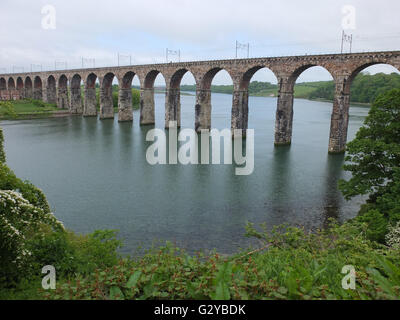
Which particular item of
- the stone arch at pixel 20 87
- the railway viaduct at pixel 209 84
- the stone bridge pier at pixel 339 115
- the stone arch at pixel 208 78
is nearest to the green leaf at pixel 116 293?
the railway viaduct at pixel 209 84

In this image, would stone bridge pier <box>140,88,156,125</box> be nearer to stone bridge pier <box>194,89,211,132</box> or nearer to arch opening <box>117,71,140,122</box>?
arch opening <box>117,71,140,122</box>

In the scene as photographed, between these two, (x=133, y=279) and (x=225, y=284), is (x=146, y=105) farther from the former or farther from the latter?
(x=225, y=284)

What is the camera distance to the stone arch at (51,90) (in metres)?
90.0

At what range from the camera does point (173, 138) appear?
47781 millimetres

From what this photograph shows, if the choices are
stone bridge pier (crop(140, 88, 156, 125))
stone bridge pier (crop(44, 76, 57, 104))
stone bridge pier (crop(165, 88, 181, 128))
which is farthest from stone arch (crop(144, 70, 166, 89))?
stone bridge pier (crop(44, 76, 57, 104))

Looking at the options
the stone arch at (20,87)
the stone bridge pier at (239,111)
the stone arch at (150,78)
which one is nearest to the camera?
the stone bridge pier at (239,111)

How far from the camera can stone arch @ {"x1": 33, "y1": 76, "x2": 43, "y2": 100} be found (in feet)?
314

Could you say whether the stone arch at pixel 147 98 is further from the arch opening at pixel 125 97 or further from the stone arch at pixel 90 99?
the stone arch at pixel 90 99

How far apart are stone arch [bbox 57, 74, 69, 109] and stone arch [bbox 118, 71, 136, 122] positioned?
26.6 metres

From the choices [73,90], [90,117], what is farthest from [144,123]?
[73,90]

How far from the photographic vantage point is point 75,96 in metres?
81.6

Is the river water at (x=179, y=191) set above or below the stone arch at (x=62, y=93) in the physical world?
below

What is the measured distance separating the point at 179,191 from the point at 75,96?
2590 inches

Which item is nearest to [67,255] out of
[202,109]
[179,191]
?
[179,191]
